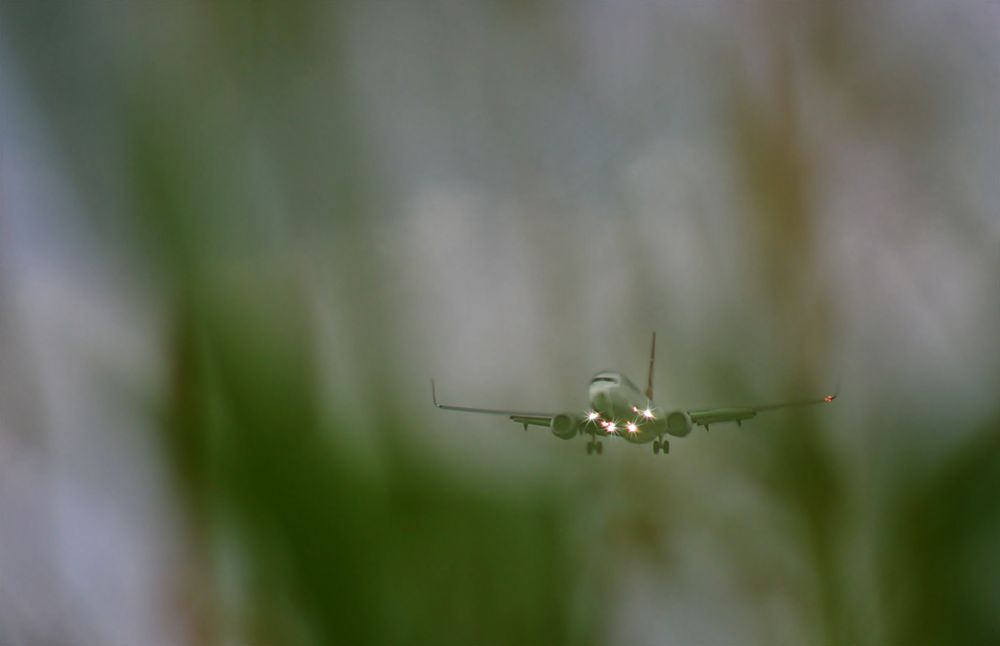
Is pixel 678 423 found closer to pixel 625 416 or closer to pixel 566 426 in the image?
pixel 625 416

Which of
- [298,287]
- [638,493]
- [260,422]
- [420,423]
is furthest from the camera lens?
[638,493]

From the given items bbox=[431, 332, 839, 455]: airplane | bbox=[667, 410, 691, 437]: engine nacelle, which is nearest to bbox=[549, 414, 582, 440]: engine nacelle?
bbox=[431, 332, 839, 455]: airplane

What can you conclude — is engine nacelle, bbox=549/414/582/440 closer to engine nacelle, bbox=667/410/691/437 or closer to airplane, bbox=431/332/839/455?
airplane, bbox=431/332/839/455

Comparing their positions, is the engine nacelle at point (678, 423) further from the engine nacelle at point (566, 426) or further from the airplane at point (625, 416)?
the engine nacelle at point (566, 426)

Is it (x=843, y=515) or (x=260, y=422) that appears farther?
(x=843, y=515)

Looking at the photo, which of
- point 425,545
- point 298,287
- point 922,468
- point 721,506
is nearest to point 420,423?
point 425,545

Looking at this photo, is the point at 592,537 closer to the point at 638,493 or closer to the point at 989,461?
the point at 638,493
